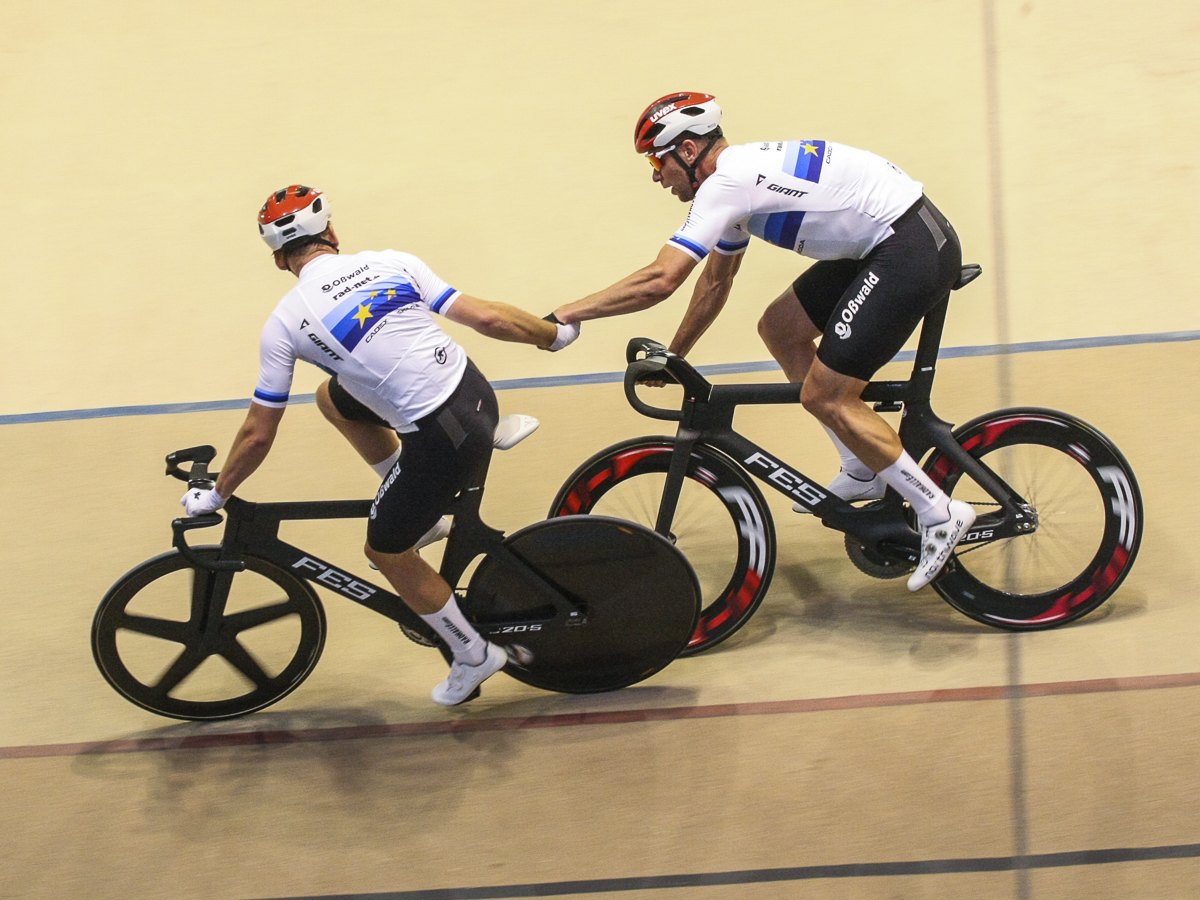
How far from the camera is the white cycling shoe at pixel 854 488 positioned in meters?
3.48

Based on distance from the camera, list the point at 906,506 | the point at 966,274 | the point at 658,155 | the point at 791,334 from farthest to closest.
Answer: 1. the point at 791,334
2. the point at 906,506
3. the point at 966,274
4. the point at 658,155

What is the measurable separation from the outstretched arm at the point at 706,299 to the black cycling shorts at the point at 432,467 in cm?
68

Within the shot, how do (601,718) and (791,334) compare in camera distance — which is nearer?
(601,718)

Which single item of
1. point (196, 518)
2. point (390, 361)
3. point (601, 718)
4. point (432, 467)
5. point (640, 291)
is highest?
point (640, 291)

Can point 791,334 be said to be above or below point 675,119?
below

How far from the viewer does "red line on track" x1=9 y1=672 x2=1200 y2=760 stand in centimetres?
325

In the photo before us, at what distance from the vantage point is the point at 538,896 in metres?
2.85

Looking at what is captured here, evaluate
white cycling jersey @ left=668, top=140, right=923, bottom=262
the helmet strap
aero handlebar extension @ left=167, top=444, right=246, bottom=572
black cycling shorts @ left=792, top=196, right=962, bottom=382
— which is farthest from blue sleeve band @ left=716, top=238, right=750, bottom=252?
aero handlebar extension @ left=167, top=444, right=246, bottom=572

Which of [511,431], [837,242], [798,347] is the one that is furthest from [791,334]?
[511,431]

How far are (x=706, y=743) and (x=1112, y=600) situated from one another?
1.43m

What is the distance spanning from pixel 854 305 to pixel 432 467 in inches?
49.0

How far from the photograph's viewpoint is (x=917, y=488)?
10.6 feet

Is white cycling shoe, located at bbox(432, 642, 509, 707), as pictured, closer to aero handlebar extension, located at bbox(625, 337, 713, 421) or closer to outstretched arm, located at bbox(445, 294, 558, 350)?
aero handlebar extension, located at bbox(625, 337, 713, 421)

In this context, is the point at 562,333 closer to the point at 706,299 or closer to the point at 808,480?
the point at 706,299
